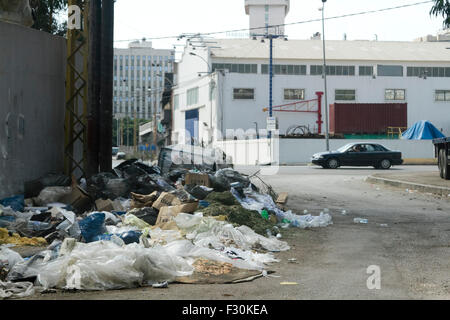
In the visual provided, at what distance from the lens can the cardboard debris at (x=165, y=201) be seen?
880 centimetres

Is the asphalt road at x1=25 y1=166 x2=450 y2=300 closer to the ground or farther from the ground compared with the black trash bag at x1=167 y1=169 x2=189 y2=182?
closer to the ground

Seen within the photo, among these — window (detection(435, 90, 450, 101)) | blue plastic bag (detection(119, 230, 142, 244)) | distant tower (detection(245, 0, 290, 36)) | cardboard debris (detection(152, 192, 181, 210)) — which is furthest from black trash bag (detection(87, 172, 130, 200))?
distant tower (detection(245, 0, 290, 36))

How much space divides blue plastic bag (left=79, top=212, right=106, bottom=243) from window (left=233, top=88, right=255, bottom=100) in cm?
4930

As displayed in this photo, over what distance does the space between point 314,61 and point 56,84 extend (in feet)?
171

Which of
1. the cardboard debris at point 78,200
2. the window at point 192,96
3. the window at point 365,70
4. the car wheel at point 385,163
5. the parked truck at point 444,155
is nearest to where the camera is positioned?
the cardboard debris at point 78,200

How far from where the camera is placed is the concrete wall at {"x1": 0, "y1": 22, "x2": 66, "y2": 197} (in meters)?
10.2

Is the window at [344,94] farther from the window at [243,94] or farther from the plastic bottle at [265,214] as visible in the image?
the plastic bottle at [265,214]

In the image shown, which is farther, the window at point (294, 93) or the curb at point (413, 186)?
the window at point (294, 93)

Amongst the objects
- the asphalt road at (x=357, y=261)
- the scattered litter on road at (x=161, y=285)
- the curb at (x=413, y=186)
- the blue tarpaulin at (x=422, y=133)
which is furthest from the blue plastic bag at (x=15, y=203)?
the blue tarpaulin at (x=422, y=133)

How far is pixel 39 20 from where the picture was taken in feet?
70.7

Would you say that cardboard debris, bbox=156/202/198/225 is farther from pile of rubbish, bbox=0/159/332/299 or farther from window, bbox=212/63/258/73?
window, bbox=212/63/258/73

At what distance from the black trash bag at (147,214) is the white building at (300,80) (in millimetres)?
43484

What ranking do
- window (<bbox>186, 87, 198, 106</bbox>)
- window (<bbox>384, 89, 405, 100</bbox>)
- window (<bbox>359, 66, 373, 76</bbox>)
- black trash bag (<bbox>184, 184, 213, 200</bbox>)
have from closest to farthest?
black trash bag (<bbox>184, 184, 213, 200</bbox>)
window (<bbox>384, 89, 405, 100</bbox>)
window (<bbox>359, 66, 373, 76</bbox>)
window (<bbox>186, 87, 198, 106</bbox>)

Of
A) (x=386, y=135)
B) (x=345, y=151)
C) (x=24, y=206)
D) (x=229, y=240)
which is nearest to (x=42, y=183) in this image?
(x=24, y=206)
